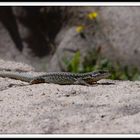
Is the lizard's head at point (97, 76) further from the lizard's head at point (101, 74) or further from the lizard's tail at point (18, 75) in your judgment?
the lizard's tail at point (18, 75)

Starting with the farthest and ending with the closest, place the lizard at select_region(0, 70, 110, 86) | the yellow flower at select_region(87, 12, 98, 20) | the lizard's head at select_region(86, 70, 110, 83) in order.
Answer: the yellow flower at select_region(87, 12, 98, 20)
the lizard's head at select_region(86, 70, 110, 83)
the lizard at select_region(0, 70, 110, 86)

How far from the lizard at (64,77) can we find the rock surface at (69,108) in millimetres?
222

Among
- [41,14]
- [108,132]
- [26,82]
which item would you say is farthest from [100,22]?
[108,132]

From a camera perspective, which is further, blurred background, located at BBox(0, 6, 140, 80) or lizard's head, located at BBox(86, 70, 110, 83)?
blurred background, located at BBox(0, 6, 140, 80)

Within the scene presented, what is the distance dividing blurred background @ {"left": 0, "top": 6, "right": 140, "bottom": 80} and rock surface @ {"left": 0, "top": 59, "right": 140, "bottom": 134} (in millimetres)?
5563

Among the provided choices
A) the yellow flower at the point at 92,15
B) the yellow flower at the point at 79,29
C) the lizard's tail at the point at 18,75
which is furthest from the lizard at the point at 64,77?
the yellow flower at the point at 92,15

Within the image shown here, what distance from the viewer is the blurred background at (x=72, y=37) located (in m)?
13.5

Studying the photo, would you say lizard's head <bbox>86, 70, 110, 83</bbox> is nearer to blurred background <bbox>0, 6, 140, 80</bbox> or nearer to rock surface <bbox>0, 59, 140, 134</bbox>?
rock surface <bbox>0, 59, 140, 134</bbox>

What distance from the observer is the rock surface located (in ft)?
18.5

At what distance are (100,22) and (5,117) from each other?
8.04 metres

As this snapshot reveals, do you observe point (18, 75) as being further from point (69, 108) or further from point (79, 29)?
point (79, 29)

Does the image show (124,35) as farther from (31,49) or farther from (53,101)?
(53,101)

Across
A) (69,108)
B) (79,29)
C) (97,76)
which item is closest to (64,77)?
(97,76)

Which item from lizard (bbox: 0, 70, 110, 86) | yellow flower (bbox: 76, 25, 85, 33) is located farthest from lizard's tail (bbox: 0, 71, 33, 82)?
yellow flower (bbox: 76, 25, 85, 33)
